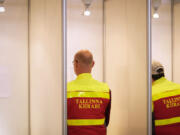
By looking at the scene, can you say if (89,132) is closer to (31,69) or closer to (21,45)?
(31,69)

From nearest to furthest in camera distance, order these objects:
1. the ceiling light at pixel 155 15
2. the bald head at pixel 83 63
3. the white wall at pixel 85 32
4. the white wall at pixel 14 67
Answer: the bald head at pixel 83 63
the white wall at pixel 14 67
the white wall at pixel 85 32
the ceiling light at pixel 155 15

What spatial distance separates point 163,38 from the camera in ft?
12.4

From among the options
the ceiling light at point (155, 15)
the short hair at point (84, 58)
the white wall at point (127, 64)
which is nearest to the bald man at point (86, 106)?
Answer: the short hair at point (84, 58)

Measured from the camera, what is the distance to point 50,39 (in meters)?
2.60

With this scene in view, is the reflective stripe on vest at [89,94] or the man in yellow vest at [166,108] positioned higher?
the reflective stripe on vest at [89,94]

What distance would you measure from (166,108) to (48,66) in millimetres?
1209

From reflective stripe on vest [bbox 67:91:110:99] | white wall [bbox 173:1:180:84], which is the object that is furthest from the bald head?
white wall [bbox 173:1:180:84]

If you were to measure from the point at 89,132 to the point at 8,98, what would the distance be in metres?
0.98

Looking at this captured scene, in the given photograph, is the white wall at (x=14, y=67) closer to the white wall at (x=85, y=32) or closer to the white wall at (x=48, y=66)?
the white wall at (x=48, y=66)

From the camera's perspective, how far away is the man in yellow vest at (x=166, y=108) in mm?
3025

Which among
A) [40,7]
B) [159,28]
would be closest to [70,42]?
[40,7]

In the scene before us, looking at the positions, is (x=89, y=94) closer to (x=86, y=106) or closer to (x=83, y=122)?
(x=86, y=106)

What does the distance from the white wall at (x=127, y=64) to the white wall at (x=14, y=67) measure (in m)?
0.91

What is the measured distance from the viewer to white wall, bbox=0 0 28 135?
3207 mm
